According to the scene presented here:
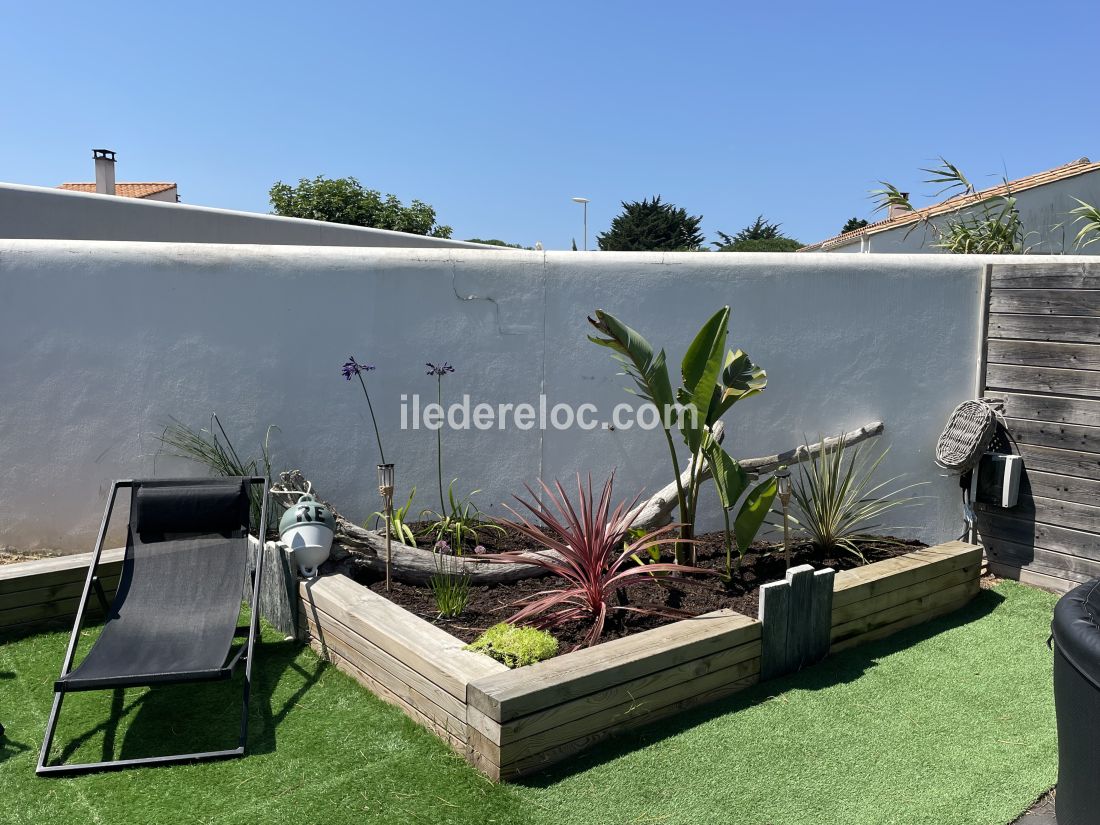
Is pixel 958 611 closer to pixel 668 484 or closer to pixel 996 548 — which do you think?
pixel 996 548

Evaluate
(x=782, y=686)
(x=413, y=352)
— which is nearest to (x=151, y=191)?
(x=413, y=352)

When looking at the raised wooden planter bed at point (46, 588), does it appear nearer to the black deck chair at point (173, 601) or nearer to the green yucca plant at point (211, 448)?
the black deck chair at point (173, 601)

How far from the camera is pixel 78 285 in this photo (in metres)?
5.36

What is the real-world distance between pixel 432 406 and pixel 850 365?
11.3 feet

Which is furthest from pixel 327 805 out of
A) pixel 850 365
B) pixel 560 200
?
pixel 560 200

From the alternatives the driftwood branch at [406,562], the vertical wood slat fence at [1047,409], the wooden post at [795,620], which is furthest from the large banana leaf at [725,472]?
the vertical wood slat fence at [1047,409]

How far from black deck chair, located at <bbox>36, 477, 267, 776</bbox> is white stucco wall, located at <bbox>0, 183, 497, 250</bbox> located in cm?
426

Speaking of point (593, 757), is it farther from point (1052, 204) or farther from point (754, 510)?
point (1052, 204)

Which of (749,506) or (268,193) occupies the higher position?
(268,193)

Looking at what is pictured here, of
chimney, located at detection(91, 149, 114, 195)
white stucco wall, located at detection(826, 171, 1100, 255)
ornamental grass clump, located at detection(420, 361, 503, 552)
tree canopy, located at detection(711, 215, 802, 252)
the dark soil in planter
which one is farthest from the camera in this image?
tree canopy, located at detection(711, 215, 802, 252)

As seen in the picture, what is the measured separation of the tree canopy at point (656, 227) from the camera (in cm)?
5350

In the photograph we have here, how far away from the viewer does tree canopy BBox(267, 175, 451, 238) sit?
111 feet

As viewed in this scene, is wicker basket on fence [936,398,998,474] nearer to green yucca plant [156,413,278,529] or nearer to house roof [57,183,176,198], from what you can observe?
green yucca plant [156,413,278,529]

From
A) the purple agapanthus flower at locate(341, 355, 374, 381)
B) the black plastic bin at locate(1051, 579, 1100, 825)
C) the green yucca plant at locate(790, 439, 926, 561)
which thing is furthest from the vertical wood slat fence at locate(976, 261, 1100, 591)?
the purple agapanthus flower at locate(341, 355, 374, 381)
